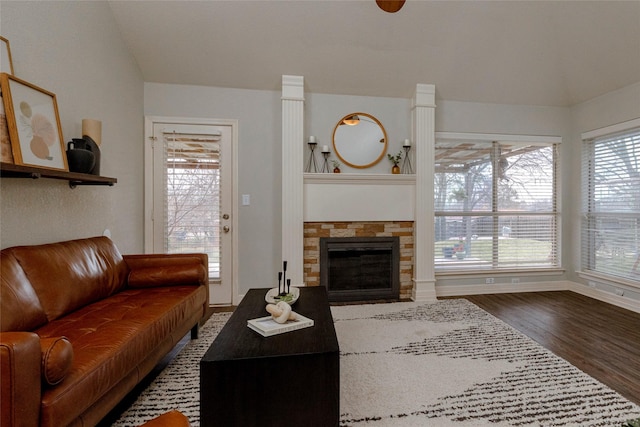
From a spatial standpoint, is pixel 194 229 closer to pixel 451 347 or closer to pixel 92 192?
pixel 92 192

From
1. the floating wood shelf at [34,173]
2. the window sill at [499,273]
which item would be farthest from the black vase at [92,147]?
the window sill at [499,273]

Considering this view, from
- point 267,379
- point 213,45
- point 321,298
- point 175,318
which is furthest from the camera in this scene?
point 213,45

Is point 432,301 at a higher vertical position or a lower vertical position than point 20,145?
lower

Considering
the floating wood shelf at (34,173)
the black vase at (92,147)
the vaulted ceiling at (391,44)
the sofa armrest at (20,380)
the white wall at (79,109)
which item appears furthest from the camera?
the vaulted ceiling at (391,44)

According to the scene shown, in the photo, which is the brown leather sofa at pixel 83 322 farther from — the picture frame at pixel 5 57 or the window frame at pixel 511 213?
the window frame at pixel 511 213

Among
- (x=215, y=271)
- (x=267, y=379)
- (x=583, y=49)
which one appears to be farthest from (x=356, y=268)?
(x=583, y=49)

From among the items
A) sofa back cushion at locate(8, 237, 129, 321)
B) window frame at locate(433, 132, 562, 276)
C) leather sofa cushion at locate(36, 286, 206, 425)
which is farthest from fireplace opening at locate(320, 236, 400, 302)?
sofa back cushion at locate(8, 237, 129, 321)

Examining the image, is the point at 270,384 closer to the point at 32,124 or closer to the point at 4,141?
the point at 4,141

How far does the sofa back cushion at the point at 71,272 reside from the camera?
Answer: 168cm

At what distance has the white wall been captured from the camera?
1.88 metres

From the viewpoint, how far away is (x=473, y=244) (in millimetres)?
3895

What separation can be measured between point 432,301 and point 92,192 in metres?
3.66

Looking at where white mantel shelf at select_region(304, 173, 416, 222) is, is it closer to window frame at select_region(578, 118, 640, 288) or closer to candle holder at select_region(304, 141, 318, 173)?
candle holder at select_region(304, 141, 318, 173)

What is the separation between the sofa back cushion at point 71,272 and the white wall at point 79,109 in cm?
21
